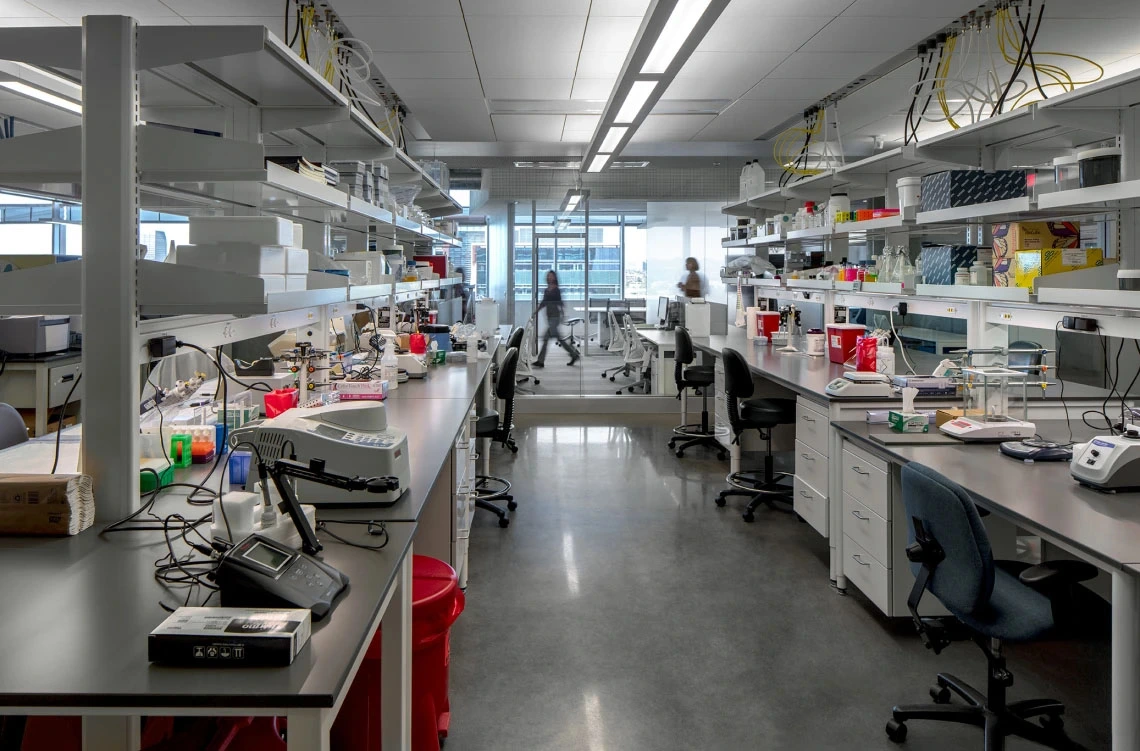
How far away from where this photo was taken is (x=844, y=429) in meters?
3.21

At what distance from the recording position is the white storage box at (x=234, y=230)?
7.11 ft

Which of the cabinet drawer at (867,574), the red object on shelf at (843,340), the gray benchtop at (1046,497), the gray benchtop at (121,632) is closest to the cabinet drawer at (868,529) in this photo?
the cabinet drawer at (867,574)

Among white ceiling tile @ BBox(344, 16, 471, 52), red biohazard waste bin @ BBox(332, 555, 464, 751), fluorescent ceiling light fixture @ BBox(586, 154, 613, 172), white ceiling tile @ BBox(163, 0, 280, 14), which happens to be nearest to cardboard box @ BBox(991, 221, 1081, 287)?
red biohazard waste bin @ BBox(332, 555, 464, 751)

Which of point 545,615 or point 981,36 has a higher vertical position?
point 981,36

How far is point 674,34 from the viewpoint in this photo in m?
2.97

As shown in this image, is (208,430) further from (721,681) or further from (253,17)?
(253,17)

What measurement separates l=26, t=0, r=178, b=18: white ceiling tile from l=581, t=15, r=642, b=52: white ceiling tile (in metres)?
2.03

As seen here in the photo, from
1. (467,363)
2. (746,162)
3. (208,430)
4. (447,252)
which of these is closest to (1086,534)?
(208,430)

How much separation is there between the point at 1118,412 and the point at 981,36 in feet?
6.93

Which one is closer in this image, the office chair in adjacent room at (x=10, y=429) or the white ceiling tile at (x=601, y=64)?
the office chair in adjacent room at (x=10, y=429)

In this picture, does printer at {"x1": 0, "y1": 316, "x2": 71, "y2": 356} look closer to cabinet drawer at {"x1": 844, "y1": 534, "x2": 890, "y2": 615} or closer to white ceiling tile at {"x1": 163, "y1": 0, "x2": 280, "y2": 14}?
white ceiling tile at {"x1": 163, "y1": 0, "x2": 280, "y2": 14}

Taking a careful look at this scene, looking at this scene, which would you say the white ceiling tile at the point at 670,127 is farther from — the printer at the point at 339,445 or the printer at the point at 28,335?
the printer at the point at 339,445

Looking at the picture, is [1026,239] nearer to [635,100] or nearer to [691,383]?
[635,100]

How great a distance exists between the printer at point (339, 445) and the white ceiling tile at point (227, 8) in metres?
2.64
